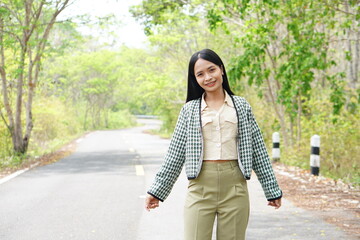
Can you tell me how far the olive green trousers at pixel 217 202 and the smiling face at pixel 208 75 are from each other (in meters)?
0.48

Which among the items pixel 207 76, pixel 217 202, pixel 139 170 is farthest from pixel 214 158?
pixel 139 170

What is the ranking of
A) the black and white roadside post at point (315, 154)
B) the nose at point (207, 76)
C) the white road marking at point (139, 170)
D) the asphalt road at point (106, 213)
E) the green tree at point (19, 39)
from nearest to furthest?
the nose at point (207, 76) < the asphalt road at point (106, 213) < the black and white roadside post at point (315, 154) < the white road marking at point (139, 170) < the green tree at point (19, 39)

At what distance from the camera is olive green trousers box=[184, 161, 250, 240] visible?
286 centimetres

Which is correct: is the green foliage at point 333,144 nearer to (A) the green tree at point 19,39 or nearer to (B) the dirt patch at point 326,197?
(B) the dirt patch at point 326,197

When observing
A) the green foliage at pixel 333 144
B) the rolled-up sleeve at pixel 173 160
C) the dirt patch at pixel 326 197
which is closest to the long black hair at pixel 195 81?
the rolled-up sleeve at pixel 173 160

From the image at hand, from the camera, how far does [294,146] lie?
12836mm

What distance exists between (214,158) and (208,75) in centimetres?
51

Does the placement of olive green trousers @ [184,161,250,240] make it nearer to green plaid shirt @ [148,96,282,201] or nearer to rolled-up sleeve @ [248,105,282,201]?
green plaid shirt @ [148,96,282,201]

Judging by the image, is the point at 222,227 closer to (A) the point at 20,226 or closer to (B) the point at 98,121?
(A) the point at 20,226

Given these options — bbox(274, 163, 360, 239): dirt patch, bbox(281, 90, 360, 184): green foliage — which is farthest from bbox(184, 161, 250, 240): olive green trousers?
bbox(281, 90, 360, 184): green foliage

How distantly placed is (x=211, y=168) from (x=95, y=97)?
47.8 m

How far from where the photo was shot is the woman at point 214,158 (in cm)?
287

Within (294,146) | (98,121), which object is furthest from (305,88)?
(98,121)

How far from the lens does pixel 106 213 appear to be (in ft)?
21.3
